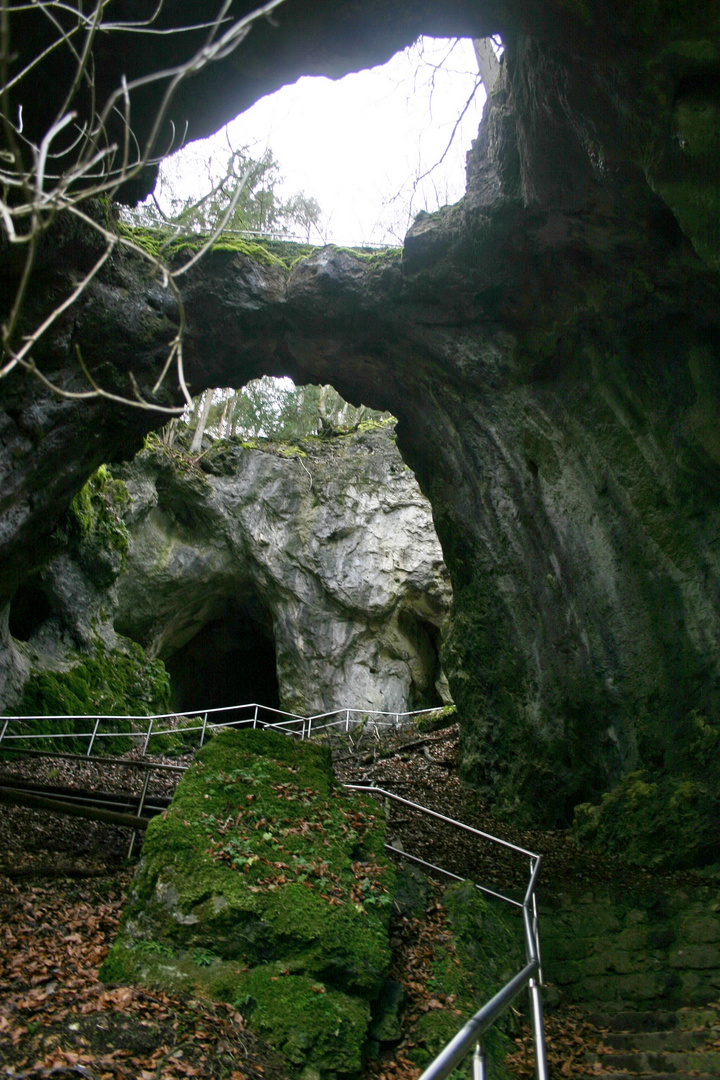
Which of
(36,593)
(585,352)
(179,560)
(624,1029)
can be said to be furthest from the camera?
(179,560)

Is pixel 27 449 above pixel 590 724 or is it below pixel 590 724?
above

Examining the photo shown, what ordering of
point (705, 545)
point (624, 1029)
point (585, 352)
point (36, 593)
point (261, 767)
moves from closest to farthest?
point (624, 1029)
point (261, 767)
point (705, 545)
point (585, 352)
point (36, 593)

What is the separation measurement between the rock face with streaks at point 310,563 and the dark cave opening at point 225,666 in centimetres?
214

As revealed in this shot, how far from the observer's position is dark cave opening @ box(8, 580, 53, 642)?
1283cm

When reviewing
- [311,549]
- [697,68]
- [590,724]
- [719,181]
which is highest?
[311,549]

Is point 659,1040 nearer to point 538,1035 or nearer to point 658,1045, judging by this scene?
point 658,1045

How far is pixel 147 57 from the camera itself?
23.7 ft

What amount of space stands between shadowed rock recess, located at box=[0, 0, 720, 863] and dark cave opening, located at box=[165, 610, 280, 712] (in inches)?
453

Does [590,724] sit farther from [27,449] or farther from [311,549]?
[311,549]

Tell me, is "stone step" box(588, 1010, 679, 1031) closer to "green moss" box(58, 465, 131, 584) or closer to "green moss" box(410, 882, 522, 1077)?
"green moss" box(410, 882, 522, 1077)

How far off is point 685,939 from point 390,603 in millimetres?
12675

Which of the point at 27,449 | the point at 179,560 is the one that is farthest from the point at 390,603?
the point at 27,449

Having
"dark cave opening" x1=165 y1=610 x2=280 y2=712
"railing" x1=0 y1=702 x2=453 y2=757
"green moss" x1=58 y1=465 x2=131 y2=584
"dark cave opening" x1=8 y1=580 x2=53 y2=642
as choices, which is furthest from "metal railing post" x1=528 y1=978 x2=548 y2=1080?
"dark cave opening" x1=165 y1=610 x2=280 y2=712

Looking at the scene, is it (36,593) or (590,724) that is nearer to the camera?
(590,724)
